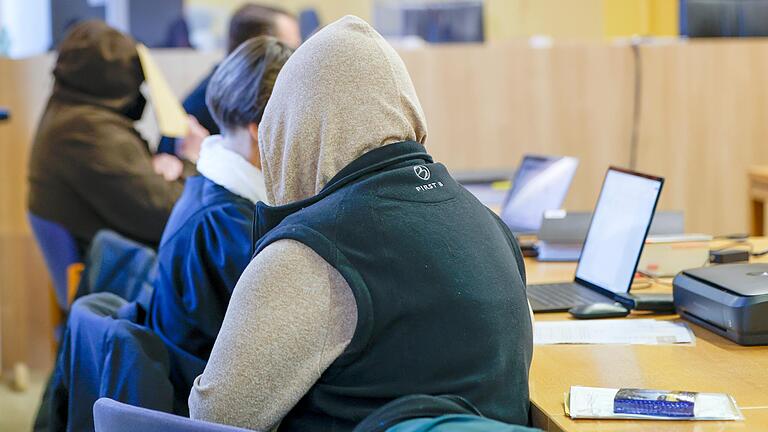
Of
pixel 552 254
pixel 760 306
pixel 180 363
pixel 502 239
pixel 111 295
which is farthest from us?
pixel 552 254

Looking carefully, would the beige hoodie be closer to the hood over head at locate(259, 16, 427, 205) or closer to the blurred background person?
the hood over head at locate(259, 16, 427, 205)

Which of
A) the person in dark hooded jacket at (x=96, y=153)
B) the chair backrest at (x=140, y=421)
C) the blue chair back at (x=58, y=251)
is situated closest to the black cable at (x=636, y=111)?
the person in dark hooded jacket at (x=96, y=153)

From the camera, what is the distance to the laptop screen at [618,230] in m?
2.15

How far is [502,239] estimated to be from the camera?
4.95 feet

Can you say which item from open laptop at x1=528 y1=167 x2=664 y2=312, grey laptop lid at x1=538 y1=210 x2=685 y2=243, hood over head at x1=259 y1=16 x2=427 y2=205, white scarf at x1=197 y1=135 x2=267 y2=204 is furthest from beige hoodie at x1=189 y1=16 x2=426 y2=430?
grey laptop lid at x1=538 y1=210 x2=685 y2=243

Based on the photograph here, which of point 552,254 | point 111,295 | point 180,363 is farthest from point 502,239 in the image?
point 552,254

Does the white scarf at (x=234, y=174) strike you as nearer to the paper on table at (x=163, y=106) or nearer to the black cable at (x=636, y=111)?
the paper on table at (x=163, y=106)

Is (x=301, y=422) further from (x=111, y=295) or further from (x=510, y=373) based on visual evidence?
(x=111, y=295)

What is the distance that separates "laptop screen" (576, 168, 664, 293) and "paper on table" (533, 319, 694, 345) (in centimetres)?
22

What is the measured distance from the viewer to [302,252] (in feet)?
4.33

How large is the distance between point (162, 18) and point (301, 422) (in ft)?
14.0

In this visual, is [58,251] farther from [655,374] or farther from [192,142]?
[655,374]

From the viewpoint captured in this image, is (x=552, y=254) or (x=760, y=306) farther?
(x=552, y=254)

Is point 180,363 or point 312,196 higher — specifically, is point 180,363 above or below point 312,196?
below
